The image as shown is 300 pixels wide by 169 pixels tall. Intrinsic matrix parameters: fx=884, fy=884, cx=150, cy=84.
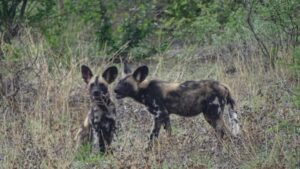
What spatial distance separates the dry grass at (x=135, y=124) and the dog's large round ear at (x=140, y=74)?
46 cm

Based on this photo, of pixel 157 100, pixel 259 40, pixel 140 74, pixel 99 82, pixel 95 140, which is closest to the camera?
pixel 95 140

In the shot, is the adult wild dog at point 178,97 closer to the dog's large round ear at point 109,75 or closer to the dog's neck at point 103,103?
the dog's large round ear at point 109,75

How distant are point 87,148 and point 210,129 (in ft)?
4.26

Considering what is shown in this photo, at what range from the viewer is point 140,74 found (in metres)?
9.30

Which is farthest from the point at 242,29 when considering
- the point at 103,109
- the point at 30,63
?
the point at 103,109

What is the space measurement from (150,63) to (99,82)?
5.17 meters

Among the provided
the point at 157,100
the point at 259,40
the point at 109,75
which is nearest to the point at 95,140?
the point at 109,75

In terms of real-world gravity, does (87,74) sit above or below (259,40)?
above

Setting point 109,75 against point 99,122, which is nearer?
point 99,122

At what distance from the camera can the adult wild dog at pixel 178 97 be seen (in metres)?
8.88

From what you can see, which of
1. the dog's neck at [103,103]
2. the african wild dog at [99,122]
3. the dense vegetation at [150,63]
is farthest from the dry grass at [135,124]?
the dog's neck at [103,103]

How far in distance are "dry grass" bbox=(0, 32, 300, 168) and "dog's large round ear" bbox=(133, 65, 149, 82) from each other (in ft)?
1.51

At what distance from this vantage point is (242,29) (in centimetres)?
1212

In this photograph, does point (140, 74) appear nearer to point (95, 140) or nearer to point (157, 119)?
point (157, 119)
